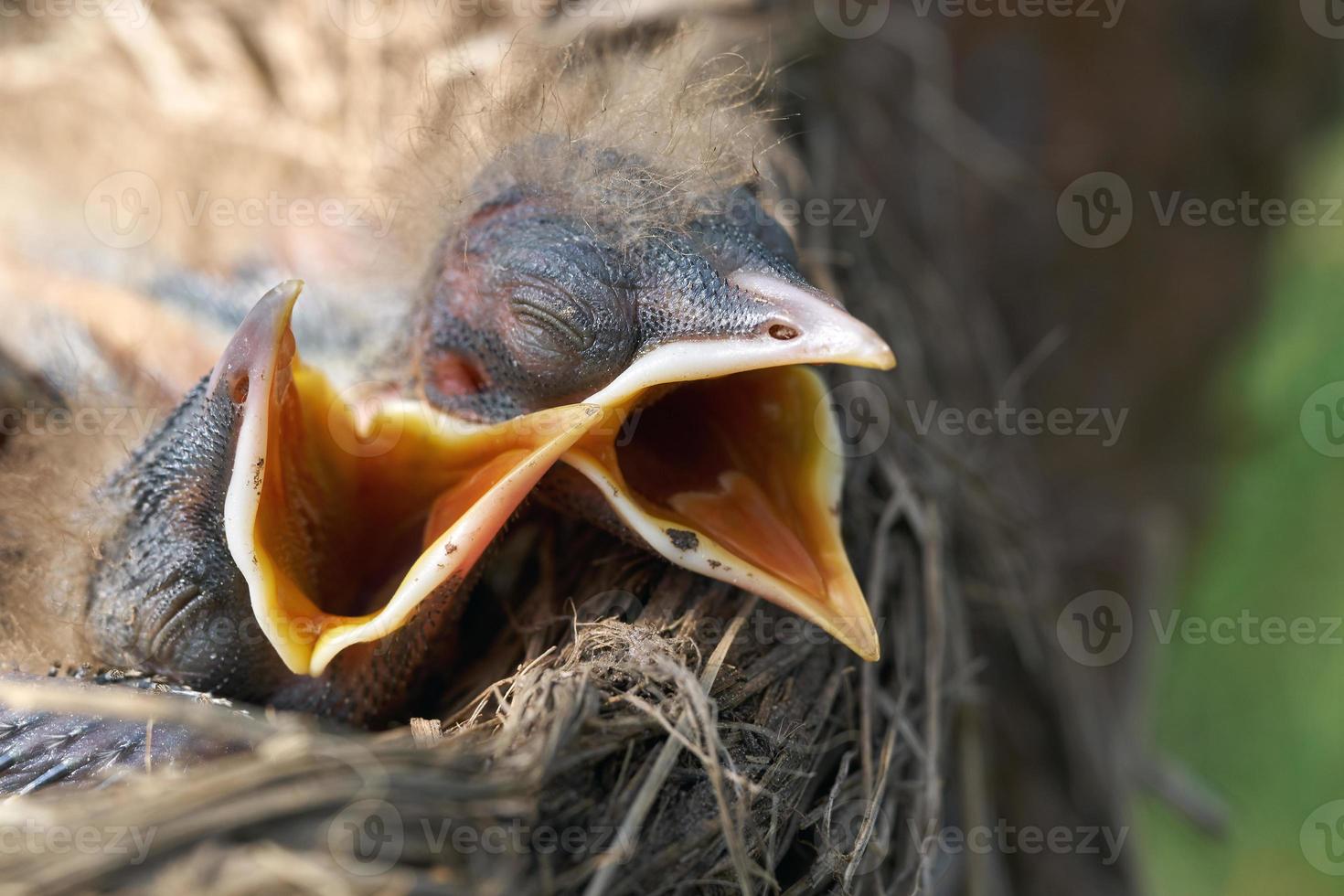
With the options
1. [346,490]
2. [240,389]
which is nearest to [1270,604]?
[346,490]

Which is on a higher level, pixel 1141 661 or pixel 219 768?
pixel 219 768

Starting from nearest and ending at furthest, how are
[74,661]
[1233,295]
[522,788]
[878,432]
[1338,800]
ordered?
[522,788], [74,661], [878,432], [1338,800], [1233,295]

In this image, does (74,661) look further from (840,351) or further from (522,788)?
(840,351)

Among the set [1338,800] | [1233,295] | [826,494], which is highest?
[1233,295]

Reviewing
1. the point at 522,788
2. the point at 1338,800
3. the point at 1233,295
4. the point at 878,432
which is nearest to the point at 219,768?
the point at 522,788

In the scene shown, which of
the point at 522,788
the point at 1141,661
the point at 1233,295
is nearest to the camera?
the point at 522,788

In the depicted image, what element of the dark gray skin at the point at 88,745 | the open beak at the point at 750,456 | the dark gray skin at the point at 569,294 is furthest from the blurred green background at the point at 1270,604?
the dark gray skin at the point at 88,745

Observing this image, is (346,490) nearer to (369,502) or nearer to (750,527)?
(369,502)
